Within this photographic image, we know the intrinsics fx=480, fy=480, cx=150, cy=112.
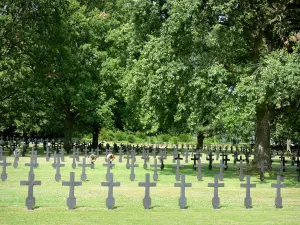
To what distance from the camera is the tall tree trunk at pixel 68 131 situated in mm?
42969

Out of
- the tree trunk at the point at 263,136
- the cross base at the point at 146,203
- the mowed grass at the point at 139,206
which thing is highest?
the tree trunk at the point at 263,136

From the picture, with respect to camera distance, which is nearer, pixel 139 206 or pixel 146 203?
pixel 146 203

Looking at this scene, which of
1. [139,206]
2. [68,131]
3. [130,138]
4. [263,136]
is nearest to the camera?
[139,206]

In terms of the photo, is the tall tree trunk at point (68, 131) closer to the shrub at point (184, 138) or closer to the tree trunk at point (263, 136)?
the tree trunk at point (263, 136)

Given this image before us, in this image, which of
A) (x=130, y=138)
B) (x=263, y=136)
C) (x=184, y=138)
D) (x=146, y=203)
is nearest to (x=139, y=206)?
(x=146, y=203)

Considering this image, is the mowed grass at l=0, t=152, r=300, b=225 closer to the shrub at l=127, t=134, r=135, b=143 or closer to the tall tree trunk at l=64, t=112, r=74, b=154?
the tall tree trunk at l=64, t=112, r=74, b=154

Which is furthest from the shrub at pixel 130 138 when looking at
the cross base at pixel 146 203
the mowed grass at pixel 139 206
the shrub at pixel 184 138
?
the cross base at pixel 146 203

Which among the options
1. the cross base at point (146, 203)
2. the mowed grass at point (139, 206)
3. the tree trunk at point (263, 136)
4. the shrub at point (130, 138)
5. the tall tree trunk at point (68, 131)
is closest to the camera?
the mowed grass at point (139, 206)

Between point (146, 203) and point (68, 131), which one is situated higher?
point (68, 131)

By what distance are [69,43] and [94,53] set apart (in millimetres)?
3209

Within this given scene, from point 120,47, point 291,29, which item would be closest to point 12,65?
point 120,47

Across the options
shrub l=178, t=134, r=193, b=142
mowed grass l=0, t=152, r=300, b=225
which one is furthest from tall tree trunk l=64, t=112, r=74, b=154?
shrub l=178, t=134, r=193, b=142

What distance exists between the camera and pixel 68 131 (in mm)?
43875

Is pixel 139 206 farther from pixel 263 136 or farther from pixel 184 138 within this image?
pixel 184 138
